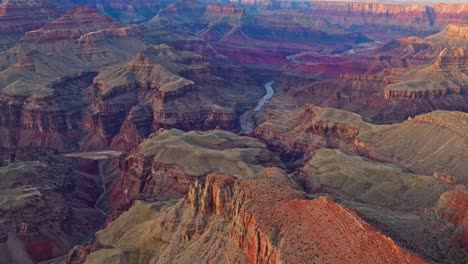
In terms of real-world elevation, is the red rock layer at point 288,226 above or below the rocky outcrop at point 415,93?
above

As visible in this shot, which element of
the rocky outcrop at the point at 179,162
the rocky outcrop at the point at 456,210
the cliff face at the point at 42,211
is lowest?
the cliff face at the point at 42,211

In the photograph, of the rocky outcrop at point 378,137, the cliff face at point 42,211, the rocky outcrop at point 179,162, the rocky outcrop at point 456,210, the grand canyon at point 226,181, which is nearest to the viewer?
the grand canyon at point 226,181

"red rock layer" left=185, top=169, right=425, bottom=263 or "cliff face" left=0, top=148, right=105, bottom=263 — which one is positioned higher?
"red rock layer" left=185, top=169, right=425, bottom=263

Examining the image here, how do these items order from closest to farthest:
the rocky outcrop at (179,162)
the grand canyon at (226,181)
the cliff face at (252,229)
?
the cliff face at (252,229), the grand canyon at (226,181), the rocky outcrop at (179,162)

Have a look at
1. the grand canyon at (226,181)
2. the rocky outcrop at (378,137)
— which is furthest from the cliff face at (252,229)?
the rocky outcrop at (378,137)

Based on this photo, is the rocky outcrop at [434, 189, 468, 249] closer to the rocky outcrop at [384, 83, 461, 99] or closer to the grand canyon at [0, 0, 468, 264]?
the grand canyon at [0, 0, 468, 264]

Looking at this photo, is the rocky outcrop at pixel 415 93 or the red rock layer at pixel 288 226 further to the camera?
the rocky outcrop at pixel 415 93

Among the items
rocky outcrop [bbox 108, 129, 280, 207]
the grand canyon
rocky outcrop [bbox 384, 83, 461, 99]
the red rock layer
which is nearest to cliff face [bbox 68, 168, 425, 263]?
the red rock layer

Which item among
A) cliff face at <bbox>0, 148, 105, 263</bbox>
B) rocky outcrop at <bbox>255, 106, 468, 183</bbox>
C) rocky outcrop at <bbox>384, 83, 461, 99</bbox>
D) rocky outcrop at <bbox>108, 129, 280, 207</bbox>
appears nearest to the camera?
cliff face at <bbox>0, 148, 105, 263</bbox>

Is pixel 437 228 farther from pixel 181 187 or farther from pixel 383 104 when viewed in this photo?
pixel 383 104

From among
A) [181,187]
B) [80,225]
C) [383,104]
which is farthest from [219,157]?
[383,104]

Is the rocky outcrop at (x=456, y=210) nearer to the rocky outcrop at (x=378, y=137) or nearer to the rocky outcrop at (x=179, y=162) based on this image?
the rocky outcrop at (x=378, y=137)
